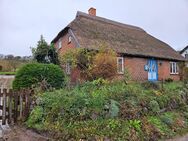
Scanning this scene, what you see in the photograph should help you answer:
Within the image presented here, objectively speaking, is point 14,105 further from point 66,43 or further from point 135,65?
point 135,65

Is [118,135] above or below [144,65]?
below

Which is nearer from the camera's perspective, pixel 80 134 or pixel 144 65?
pixel 80 134

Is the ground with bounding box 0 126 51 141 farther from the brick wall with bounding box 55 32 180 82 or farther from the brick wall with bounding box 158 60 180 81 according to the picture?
the brick wall with bounding box 158 60 180 81

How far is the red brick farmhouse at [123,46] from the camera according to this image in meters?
19.0

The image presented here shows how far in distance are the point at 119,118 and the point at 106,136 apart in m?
1.13

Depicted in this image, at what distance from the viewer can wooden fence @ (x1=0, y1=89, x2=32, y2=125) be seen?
24.9 feet

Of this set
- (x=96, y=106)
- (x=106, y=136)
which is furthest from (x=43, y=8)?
(x=106, y=136)

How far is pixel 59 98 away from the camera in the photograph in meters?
7.55

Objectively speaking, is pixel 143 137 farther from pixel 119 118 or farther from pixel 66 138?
pixel 66 138

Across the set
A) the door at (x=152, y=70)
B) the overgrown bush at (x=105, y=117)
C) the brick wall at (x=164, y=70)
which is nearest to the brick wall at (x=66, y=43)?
the door at (x=152, y=70)

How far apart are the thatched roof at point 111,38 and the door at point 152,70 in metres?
0.80

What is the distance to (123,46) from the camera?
2045 cm

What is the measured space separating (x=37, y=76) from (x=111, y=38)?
11.3 metres

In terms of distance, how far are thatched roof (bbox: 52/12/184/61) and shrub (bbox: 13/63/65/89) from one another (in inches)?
215
